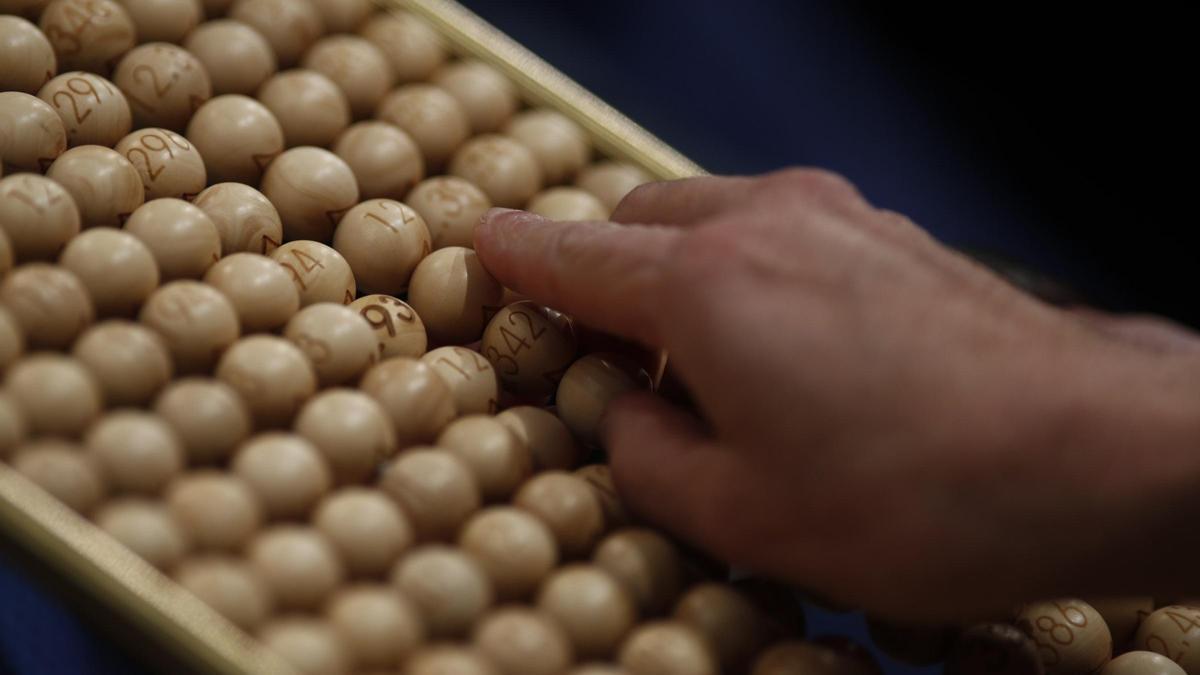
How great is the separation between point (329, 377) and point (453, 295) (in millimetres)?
116

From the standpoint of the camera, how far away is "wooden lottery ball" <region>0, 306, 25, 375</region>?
0.54 meters

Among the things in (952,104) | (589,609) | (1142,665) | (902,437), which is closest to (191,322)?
(589,609)

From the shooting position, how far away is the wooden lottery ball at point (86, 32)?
0.72 metres

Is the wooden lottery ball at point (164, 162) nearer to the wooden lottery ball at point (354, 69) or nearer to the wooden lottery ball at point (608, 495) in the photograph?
the wooden lottery ball at point (354, 69)

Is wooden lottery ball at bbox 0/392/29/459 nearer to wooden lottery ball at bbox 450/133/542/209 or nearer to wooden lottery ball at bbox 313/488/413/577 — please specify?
wooden lottery ball at bbox 313/488/413/577

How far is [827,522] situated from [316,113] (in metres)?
0.44

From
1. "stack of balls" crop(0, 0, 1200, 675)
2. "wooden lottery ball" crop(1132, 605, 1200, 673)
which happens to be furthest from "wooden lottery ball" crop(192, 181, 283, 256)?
"wooden lottery ball" crop(1132, 605, 1200, 673)

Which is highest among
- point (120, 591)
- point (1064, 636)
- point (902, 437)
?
point (902, 437)

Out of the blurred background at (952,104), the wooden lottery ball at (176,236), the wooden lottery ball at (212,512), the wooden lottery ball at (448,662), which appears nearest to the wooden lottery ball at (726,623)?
the wooden lottery ball at (448,662)

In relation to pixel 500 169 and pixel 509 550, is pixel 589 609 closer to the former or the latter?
pixel 509 550

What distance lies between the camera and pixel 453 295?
27.8 inches

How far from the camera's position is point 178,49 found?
29.2 inches

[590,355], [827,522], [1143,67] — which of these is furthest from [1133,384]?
[1143,67]

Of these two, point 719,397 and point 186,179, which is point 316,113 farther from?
point 719,397
